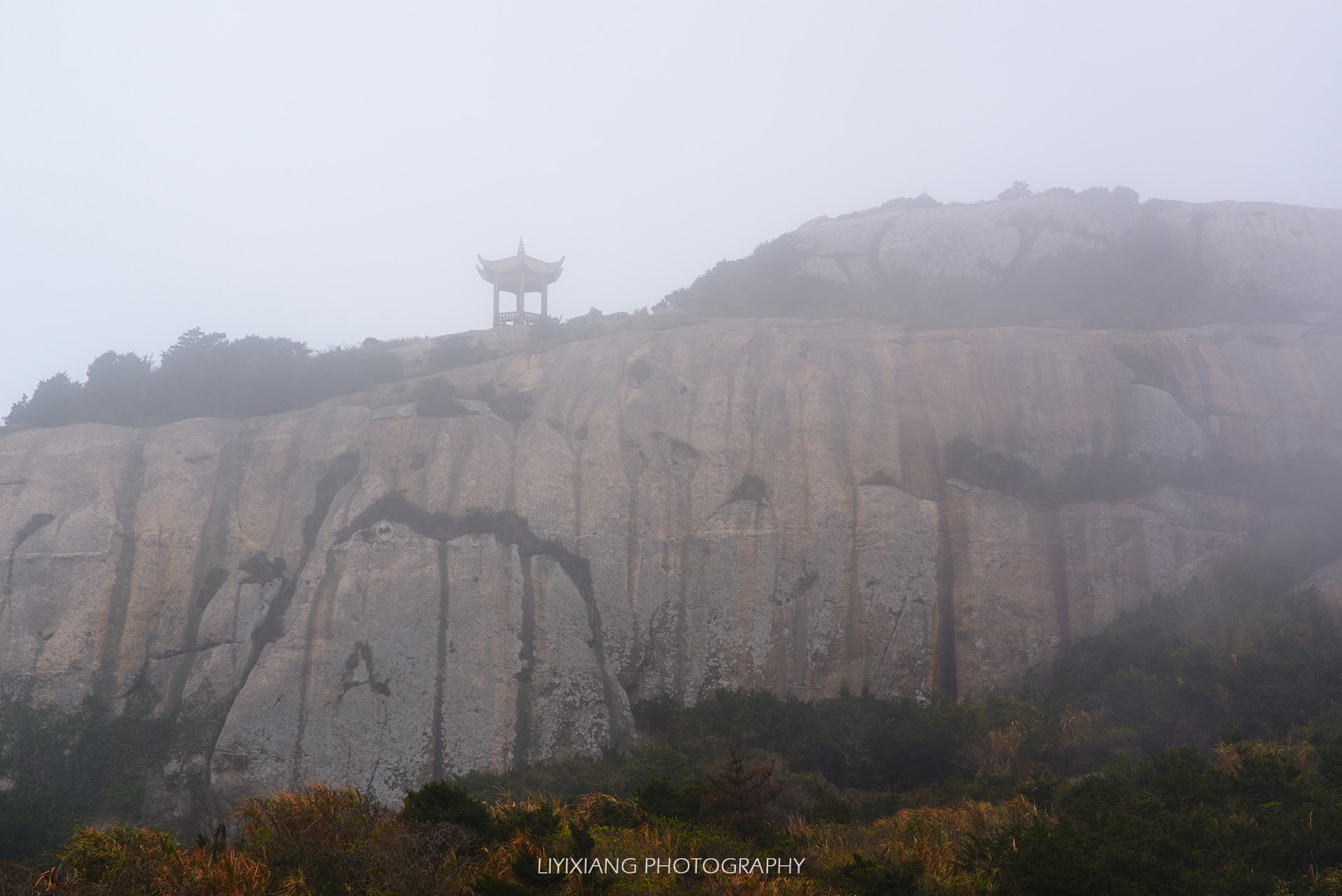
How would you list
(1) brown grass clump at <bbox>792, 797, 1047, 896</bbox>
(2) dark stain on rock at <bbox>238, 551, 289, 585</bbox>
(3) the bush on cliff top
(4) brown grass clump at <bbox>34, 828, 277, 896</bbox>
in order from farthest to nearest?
(3) the bush on cliff top
(2) dark stain on rock at <bbox>238, 551, 289, 585</bbox>
(1) brown grass clump at <bbox>792, 797, 1047, 896</bbox>
(4) brown grass clump at <bbox>34, 828, 277, 896</bbox>

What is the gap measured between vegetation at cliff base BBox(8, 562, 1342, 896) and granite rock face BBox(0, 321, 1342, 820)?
1.46 metres

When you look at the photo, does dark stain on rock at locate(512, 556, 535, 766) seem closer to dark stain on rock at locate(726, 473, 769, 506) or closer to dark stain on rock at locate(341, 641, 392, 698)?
dark stain on rock at locate(341, 641, 392, 698)

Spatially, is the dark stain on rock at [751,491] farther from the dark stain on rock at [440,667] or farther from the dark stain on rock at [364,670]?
the dark stain on rock at [364,670]

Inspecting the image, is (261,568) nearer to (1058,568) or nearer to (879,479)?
(879,479)

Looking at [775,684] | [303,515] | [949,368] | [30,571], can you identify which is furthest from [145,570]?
[949,368]

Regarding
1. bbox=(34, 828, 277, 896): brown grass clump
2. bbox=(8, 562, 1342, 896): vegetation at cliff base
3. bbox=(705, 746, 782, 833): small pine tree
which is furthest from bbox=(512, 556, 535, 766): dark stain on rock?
bbox=(34, 828, 277, 896): brown grass clump

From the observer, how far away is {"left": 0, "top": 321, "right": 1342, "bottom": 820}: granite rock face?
19.8m

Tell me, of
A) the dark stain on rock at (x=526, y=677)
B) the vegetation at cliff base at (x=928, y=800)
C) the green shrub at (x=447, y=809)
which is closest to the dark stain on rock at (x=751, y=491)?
the vegetation at cliff base at (x=928, y=800)

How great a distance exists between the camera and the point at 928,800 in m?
16.1

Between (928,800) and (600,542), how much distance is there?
11028 millimetres

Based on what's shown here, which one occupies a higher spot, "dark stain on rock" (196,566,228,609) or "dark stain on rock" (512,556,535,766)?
"dark stain on rock" (196,566,228,609)

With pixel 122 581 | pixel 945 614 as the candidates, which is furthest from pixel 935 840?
pixel 122 581

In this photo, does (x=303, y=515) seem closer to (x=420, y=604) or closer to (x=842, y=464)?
(x=420, y=604)

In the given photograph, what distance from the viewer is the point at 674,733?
1969cm
